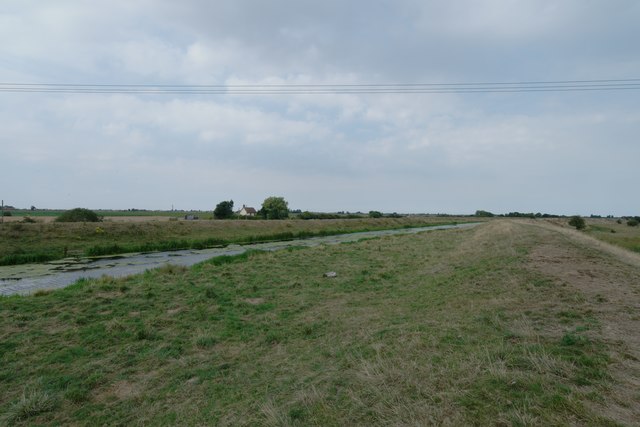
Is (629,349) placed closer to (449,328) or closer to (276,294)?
(449,328)

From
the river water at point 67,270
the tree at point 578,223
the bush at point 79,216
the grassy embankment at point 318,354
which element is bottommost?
the river water at point 67,270

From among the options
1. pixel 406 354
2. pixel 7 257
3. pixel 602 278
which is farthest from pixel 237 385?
pixel 7 257

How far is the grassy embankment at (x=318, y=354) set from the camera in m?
4.11

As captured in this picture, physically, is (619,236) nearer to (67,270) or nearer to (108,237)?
(67,270)

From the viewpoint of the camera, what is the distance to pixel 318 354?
686 cm

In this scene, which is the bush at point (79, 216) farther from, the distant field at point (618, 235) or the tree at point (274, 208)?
the distant field at point (618, 235)

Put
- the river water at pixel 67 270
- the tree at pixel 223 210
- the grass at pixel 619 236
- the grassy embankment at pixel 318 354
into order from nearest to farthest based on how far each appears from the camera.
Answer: the grassy embankment at pixel 318 354 → the river water at pixel 67 270 → the grass at pixel 619 236 → the tree at pixel 223 210

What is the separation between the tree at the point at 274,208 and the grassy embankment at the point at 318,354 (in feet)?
219

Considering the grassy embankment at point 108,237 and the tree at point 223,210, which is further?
Result: the tree at point 223,210

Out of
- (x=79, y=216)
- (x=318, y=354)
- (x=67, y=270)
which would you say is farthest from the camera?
(x=79, y=216)

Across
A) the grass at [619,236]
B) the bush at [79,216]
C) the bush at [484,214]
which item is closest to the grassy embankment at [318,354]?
the grass at [619,236]

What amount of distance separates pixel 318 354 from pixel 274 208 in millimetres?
74876

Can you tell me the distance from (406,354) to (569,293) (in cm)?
548

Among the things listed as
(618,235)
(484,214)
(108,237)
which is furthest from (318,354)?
(484,214)
